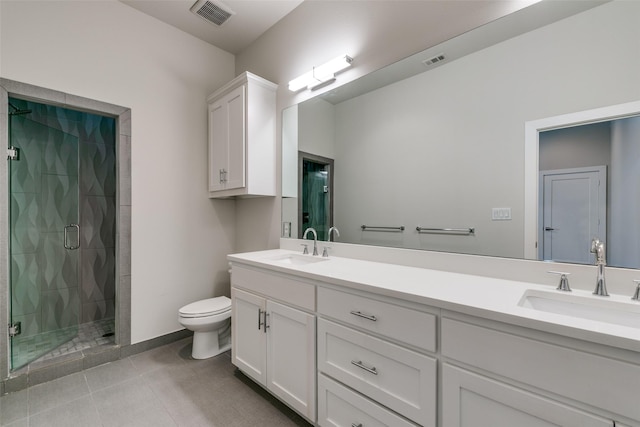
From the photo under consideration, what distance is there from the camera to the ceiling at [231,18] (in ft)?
7.54

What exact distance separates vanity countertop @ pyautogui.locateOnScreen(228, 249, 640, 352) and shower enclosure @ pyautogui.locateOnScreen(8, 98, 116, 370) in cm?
217

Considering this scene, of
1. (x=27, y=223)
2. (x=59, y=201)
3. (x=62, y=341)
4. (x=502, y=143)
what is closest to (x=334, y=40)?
(x=502, y=143)

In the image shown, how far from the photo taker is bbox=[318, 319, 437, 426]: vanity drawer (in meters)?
1.03

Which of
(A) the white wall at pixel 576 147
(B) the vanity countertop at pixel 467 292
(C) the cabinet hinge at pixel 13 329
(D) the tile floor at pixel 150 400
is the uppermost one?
(A) the white wall at pixel 576 147

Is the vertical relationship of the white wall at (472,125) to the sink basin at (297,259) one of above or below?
above

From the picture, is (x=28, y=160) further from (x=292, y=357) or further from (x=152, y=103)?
(x=292, y=357)

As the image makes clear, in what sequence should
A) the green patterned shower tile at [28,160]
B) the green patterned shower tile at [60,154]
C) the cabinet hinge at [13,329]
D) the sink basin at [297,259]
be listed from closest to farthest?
the cabinet hinge at [13,329]
the sink basin at [297,259]
the green patterned shower tile at [28,160]
the green patterned shower tile at [60,154]

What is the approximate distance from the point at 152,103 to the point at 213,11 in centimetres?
96

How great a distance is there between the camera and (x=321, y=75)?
2107mm

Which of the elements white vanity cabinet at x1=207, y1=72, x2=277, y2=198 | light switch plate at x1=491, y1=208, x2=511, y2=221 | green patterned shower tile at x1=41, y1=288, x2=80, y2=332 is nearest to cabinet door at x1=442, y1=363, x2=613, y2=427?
light switch plate at x1=491, y1=208, x2=511, y2=221

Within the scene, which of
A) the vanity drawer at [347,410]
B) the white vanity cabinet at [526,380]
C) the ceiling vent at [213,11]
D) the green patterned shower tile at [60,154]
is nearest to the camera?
the white vanity cabinet at [526,380]

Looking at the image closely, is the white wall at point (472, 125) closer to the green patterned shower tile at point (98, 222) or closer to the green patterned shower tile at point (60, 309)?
the green patterned shower tile at point (98, 222)

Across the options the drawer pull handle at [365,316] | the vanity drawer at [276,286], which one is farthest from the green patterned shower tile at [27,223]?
the drawer pull handle at [365,316]

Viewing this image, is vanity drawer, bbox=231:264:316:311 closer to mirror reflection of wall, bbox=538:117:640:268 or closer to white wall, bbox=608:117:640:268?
mirror reflection of wall, bbox=538:117:640:268
